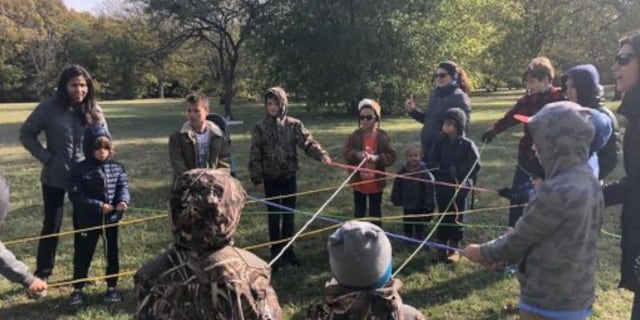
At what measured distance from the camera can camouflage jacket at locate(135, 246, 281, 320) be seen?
224 centimetres

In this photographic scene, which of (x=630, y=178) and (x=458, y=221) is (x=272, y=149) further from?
(x=630, y=178)

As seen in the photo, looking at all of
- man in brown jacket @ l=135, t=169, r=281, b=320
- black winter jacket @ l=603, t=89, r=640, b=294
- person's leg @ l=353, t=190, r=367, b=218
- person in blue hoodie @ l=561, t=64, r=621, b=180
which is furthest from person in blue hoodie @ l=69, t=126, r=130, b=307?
person in blue hoodie @ l=561, t=64, r=621, b=180

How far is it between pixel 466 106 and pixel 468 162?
2.61ft

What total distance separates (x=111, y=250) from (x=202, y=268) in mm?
3309

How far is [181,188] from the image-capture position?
2.22m

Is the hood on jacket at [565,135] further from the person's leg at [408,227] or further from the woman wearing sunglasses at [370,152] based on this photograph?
the person's leg at [408,227]

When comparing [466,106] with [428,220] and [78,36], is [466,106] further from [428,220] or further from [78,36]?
[78,36]

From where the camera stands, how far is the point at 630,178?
3.51m

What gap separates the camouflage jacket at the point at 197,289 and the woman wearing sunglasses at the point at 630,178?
2300mm

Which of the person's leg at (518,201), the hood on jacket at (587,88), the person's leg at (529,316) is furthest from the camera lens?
the person's leg at (518,201)

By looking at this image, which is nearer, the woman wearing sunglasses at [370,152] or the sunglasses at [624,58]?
the sunglasses at [624,58]

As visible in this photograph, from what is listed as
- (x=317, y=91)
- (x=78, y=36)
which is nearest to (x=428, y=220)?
(x=317, y=91)

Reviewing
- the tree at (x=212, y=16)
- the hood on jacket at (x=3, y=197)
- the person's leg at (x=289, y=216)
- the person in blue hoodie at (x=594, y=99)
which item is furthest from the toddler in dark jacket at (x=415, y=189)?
the tree at (x=212, y=16)

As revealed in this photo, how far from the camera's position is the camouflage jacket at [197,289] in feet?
7.36
